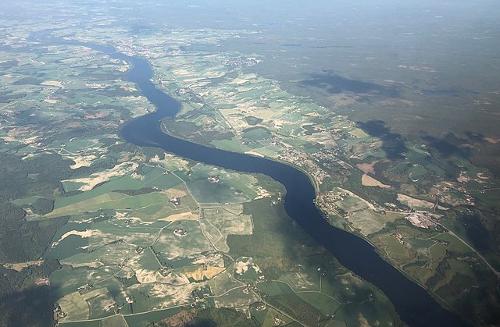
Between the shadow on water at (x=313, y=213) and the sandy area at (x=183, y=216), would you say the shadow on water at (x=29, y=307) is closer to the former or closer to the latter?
the sandy area at (x=183, y=216)

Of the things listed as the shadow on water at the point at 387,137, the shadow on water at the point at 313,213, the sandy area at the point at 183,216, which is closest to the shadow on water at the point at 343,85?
the shadow on water at the point at 387,137

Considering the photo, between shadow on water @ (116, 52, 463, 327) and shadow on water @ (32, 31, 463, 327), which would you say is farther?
shadow on water @ (116, 52, 463, 327)

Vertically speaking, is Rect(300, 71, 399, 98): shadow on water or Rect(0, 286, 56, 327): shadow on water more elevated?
Rect(300, 71, 399, 98): shadow on water

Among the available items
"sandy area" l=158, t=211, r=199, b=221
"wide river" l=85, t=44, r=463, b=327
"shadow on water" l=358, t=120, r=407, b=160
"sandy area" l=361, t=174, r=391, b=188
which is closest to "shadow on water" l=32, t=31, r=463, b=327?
"wide river" l=85, t=44, r=463, b=327

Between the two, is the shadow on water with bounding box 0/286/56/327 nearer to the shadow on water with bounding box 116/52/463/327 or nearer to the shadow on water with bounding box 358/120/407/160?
the shadow on water with bounding box 116/52/463/327

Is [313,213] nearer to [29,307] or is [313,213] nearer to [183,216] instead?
[183,216]

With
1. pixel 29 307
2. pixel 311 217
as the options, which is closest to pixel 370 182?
pixel 311 217
